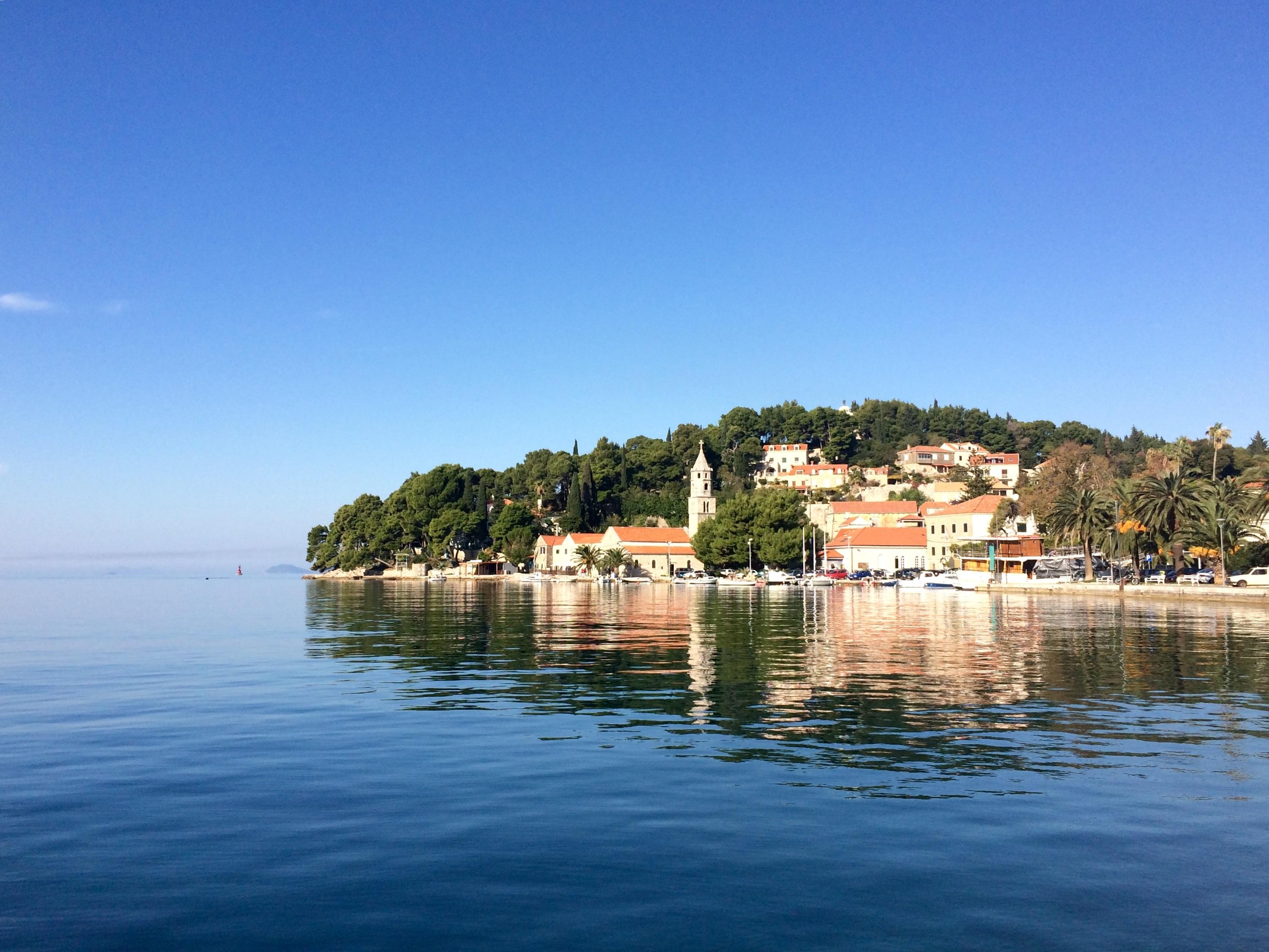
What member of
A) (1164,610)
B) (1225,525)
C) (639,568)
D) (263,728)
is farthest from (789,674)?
(639,568)

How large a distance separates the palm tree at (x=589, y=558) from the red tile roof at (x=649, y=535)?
15.0 feet

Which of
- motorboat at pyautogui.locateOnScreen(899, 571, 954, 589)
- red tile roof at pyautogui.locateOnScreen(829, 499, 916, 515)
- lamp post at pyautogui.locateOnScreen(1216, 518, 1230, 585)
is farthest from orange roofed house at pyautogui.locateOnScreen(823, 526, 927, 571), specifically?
lamp post at pyautogui.locateOnScreen(1216, 518, 1230, 585)

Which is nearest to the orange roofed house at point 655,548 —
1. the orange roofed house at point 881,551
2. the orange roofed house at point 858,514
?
the orange roofed house at point 858,514

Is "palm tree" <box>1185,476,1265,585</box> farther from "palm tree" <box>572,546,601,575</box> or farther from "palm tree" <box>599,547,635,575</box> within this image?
"palm tree" <box>572,546,601,575</box>

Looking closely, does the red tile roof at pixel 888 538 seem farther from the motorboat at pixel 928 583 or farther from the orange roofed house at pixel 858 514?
the motorboat at pixel 928 583

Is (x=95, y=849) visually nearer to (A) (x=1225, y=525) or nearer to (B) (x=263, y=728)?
(B) (x=263, y=728)

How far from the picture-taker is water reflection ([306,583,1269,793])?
17359 mm

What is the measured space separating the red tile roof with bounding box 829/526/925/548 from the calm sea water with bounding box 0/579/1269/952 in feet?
347

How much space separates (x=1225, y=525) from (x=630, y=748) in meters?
68.7

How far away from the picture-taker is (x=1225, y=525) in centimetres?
7094

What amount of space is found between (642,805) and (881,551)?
129526 mm

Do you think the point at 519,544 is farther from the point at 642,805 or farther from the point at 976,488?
the point at 642,805

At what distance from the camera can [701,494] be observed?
169000mm

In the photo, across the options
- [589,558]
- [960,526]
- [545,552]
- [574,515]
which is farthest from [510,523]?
[960,526]
